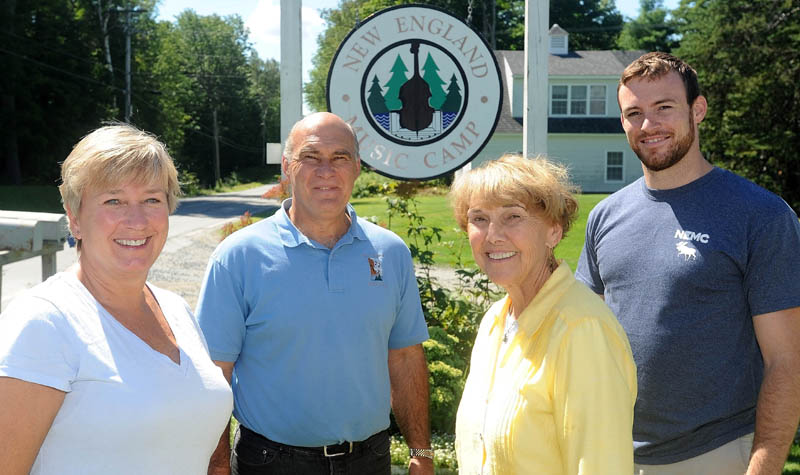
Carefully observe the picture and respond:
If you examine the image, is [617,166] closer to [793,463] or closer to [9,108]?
[9,108]

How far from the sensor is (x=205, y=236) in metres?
19.3

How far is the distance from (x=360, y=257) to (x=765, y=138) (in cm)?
1867

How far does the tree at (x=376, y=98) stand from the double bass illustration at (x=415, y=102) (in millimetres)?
98

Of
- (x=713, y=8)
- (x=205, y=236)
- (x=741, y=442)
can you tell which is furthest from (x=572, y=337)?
(x=713, y=8)

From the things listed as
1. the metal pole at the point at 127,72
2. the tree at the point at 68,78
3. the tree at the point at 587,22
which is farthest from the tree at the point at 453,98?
the tree at the point at 587,22

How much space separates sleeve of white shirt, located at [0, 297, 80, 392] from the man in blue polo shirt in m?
0.82

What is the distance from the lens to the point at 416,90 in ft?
12.7

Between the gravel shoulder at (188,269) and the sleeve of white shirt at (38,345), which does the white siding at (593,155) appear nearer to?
the gravel shoulder at (188,269)

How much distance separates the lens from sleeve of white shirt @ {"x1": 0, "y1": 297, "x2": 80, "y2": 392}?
1646 mm

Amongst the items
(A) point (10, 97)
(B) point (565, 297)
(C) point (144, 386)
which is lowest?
(C) point (144, 386)

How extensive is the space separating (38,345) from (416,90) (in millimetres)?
2575

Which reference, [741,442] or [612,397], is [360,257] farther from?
[741,442]

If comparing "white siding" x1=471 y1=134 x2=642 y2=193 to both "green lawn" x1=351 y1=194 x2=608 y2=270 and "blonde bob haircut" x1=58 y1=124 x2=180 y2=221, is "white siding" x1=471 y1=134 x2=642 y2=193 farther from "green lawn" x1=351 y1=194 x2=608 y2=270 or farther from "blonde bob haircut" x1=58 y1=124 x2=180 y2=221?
"blonde bob haircut" x1=58 y1=124 x2=180 y2=221

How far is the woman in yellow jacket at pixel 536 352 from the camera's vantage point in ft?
5.98
